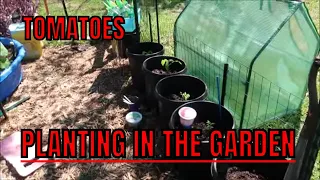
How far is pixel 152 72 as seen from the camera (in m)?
3.61

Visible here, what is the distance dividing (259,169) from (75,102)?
8.55 ft

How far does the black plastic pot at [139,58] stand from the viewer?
13.2 ft

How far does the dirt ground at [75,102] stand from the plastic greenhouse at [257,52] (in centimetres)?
107

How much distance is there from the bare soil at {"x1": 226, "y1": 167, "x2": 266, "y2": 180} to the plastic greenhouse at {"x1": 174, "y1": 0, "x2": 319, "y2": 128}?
74cm

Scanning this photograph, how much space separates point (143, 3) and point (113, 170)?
314cm

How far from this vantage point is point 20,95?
4.30 meters

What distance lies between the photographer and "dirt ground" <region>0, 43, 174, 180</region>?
10.1 feet

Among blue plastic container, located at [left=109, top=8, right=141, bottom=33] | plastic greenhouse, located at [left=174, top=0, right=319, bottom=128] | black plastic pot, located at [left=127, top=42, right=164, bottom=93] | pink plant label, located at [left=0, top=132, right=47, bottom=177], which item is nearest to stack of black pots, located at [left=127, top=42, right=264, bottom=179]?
black plastic pot, located at [left=127, top=42, right=164, bottom=93]

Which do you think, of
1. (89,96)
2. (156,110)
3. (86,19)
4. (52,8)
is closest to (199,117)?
(156,110)

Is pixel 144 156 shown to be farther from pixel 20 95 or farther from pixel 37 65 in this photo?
pixel 37 65

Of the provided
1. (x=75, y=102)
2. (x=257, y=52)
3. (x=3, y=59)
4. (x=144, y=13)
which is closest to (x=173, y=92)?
(x=257, y=52)

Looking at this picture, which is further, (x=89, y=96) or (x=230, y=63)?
(x=89, y=96)

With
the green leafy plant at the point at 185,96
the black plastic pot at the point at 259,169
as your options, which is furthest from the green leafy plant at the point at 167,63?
the black plastic pot at the point at 259,169

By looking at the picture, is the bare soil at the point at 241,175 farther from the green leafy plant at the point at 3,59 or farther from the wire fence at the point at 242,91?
the green leafy plant at the point at 3,59
